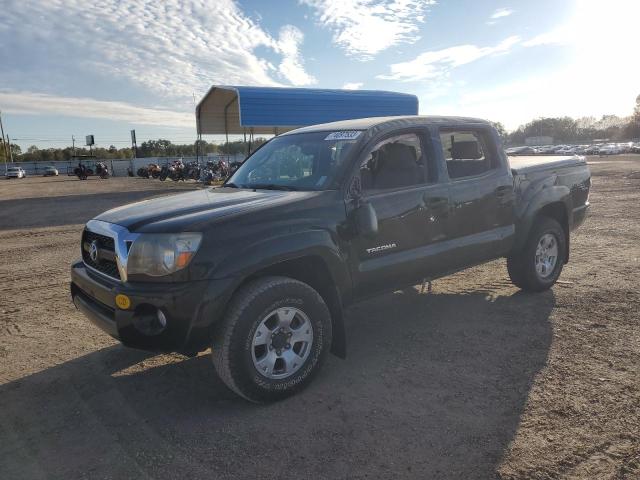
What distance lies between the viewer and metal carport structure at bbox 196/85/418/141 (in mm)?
21297

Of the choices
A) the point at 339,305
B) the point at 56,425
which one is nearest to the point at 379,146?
the point at 339,305

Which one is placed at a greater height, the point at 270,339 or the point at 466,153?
the point at 466,153

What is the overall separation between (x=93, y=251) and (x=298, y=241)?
1.50m

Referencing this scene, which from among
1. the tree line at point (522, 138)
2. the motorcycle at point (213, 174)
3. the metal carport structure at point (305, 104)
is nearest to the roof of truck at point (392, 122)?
the metal carport structure at point (305, 104)

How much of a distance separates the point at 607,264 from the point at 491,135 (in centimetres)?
290

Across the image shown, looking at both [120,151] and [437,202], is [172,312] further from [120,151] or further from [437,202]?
[120,151]

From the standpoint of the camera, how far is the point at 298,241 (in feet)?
10.3

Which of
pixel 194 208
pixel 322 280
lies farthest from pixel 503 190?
pixel 194 208

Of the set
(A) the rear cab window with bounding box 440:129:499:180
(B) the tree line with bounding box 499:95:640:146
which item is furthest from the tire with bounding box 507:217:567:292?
(B) the tree line with bounding box 499:95:640:146

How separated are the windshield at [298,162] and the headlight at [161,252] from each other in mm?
1099

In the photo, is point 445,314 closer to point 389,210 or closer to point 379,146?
point 389,210

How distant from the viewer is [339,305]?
345 centimetres

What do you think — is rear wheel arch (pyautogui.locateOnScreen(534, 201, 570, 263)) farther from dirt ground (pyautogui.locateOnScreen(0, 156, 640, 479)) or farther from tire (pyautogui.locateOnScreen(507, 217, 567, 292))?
dirt ground (pyautogui.locateOnScreen(0, 156, 640, 479))

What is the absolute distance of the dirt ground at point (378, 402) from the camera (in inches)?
100
